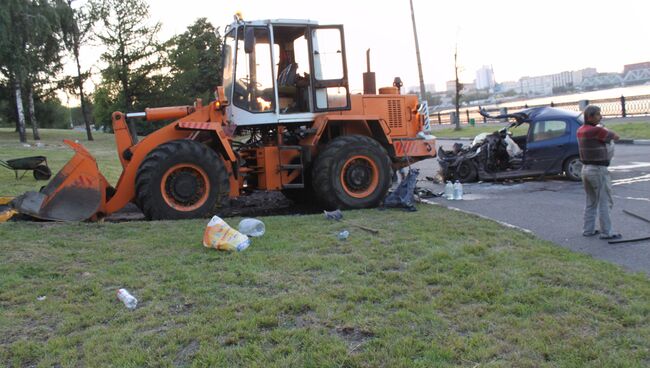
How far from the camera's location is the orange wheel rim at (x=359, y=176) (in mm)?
9883

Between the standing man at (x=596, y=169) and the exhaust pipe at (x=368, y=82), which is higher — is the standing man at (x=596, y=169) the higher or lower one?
the lower one

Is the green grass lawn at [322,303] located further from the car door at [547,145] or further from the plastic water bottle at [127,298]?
the car door at [547,145]

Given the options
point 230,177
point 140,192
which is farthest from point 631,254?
point 140,192

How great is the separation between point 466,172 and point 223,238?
824 cm

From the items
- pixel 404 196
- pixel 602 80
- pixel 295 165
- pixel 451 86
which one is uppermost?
pixel 451 86

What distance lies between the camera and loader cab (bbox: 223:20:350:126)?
31.9 feet

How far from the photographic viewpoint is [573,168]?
12.6 m

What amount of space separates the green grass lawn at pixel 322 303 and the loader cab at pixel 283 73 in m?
3.26

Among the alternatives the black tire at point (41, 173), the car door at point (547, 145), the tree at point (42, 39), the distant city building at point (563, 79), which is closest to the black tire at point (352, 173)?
the car door at point (547, 145)

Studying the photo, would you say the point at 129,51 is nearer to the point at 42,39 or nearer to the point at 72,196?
the point at 42,39

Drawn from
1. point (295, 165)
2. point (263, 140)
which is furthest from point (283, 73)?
point (295, 165)

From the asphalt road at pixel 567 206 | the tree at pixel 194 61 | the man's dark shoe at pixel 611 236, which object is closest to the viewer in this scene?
the asphalt road at pixel 567 206

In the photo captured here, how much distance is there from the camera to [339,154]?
9.71 metres

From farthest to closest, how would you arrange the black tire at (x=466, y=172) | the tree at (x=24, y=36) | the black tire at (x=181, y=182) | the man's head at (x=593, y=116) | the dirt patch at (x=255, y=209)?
the tree at (x=24, y=36), the black tire at (x=466, y=172), the dirt patch at (x=255, y=209), the black tire at (x=181, y=182), the man's head at (x=593, y=116)
